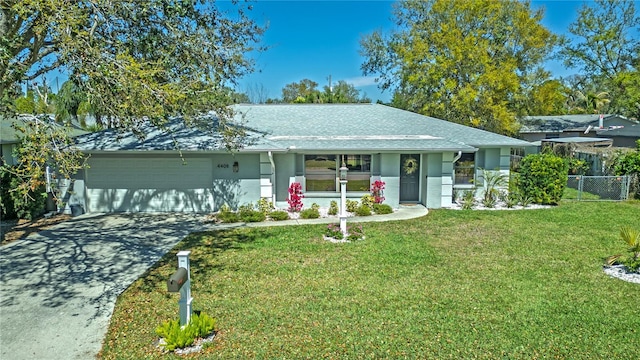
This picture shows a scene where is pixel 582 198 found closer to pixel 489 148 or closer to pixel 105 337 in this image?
pixel 489 148

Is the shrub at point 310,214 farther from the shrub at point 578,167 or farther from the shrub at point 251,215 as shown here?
the shrub at point 578,167

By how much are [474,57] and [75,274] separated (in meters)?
23.5

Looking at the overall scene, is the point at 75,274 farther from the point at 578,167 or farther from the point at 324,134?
the point at 578,167

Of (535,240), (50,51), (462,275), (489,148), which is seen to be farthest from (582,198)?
(50,51)

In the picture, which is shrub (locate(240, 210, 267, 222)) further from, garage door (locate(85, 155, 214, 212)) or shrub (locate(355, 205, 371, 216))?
shrub (locate(355, 205, 371, 216))

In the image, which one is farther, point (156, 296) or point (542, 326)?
point (156, 296)

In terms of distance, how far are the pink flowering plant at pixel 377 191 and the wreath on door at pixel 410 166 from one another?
4.69 ft

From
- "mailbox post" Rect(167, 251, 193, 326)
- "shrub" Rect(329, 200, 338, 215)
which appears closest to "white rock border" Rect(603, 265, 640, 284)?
"shrub" Rect(329, 200, 338, 215)

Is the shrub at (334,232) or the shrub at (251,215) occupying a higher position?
the shrub at (251,215)

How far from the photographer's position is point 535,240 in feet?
32.4

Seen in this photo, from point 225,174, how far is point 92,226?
4196 mm

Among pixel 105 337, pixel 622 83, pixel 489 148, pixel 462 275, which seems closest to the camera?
pixel 105 337

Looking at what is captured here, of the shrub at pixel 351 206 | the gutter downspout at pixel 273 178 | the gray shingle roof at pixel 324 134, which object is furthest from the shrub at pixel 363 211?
the gutter downspout at pixel 273 178

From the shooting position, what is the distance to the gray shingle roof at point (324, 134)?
12.8m
